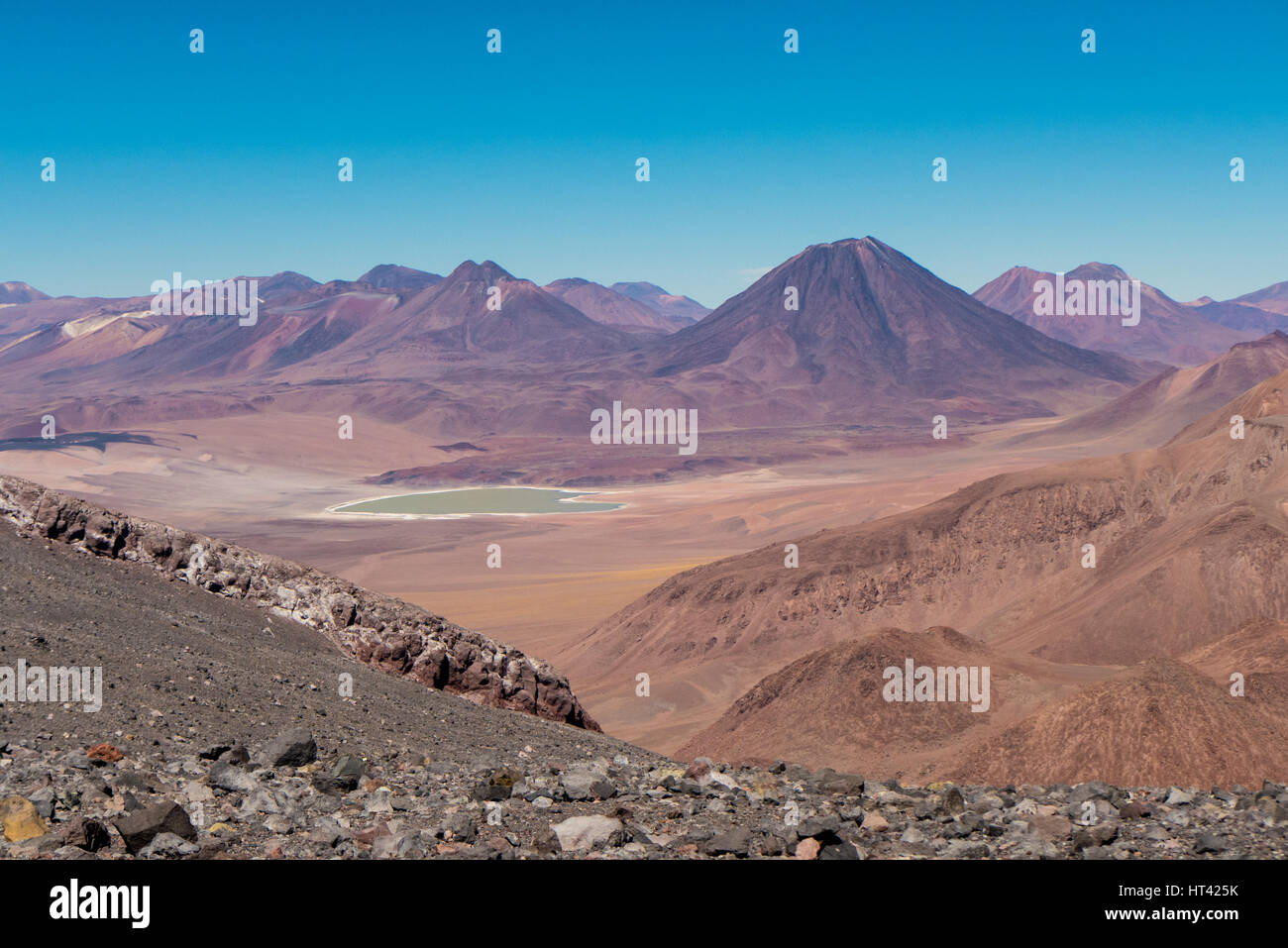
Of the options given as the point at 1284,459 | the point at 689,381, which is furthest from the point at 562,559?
the point at 689,381

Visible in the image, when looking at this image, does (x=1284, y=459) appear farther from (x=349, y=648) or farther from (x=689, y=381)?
(x=689, y=381)

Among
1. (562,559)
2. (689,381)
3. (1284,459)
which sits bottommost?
(562,559)

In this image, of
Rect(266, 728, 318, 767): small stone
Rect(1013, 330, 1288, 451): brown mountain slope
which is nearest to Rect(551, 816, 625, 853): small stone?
Rect(266, 728, 318, 767): small stone

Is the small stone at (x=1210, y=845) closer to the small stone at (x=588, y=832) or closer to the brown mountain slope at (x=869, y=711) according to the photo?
the small stone at (x=588, y=832)

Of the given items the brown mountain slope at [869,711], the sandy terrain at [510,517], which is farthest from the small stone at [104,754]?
the sandy terrain at [510,517]

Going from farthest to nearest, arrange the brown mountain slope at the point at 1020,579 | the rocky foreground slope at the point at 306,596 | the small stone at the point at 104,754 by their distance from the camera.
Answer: the brown mountain slope at the point at 1020,579
the rocky foreground slope at the point at 306,596
the small stone at the point at 104,754

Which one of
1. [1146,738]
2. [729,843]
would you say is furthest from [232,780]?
[1146,738]

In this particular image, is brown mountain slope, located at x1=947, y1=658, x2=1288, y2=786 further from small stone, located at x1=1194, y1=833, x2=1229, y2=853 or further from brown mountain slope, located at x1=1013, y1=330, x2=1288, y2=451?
brown mountain slope, located at x1=1013, y1=330, x2=1288, y2=451


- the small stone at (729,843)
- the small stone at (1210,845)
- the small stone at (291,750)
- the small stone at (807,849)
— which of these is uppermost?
the small stone at (291,750)
